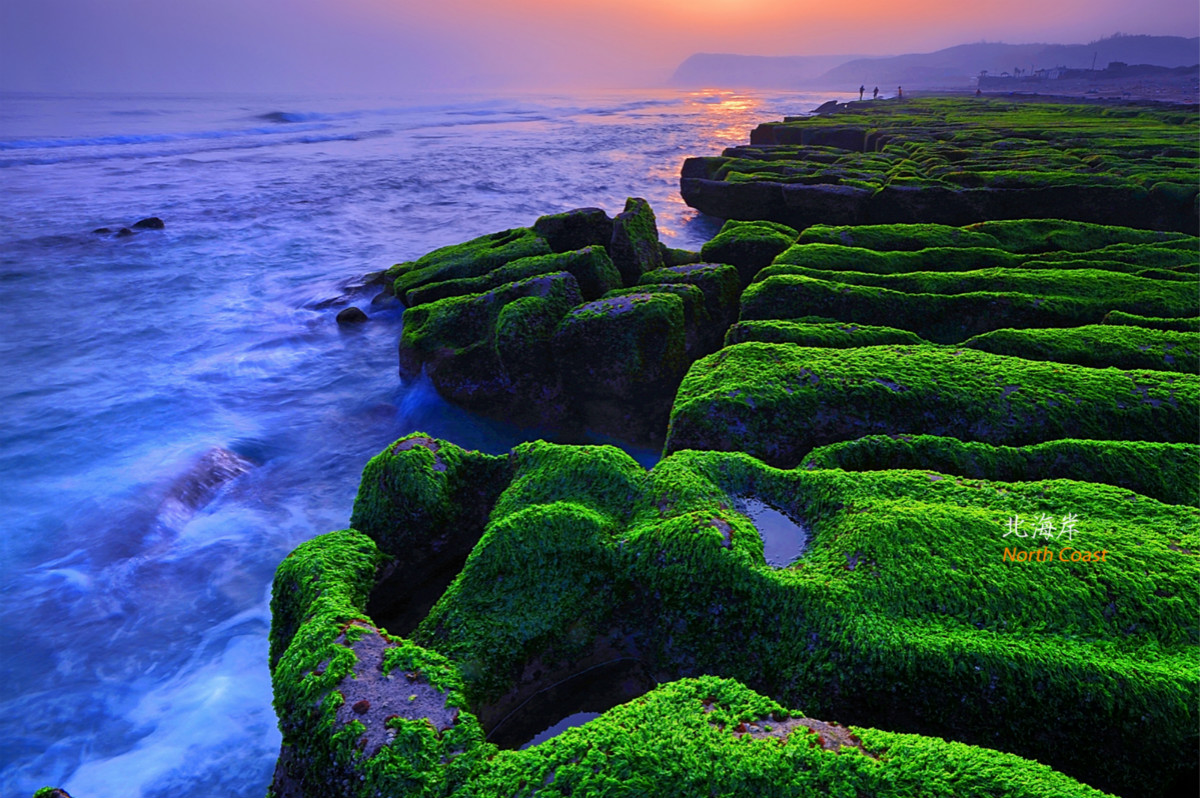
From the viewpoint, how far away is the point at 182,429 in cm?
1029

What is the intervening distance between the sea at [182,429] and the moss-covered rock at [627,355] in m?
0.71

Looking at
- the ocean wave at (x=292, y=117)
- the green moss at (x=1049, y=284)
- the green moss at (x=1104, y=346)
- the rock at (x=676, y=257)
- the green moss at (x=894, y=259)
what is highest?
the ocean wave at (x=292, y=117)

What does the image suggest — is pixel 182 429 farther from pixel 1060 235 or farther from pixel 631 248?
pixel 1060 235

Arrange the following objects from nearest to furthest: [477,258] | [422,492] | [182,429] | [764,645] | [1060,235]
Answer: [764,645] < [422,492] < [1060,235] < [182,429] < [477,258]

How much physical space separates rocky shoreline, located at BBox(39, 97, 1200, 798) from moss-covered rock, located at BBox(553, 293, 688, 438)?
0.20 ft

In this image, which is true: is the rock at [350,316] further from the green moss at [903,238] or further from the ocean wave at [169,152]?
the ocean wave at [169,152]

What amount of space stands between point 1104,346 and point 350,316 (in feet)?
43.6

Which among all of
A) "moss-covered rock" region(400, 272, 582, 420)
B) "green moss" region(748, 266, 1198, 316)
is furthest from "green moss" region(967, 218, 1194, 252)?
"moss-covered rock" region(400, 272, 582, 420)

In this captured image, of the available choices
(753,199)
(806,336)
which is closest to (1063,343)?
(806,336)

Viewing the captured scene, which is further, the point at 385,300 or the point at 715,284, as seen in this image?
the point at 385,300

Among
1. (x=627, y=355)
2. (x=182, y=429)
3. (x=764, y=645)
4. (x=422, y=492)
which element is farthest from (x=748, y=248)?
(x=182, y=429)

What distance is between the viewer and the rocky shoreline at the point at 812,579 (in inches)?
104

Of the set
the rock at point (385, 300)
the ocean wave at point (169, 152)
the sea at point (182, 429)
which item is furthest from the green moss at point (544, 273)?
the ocean wave at point (169, 152)

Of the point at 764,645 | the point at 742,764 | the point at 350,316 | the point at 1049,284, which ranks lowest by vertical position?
the point at 350,316
